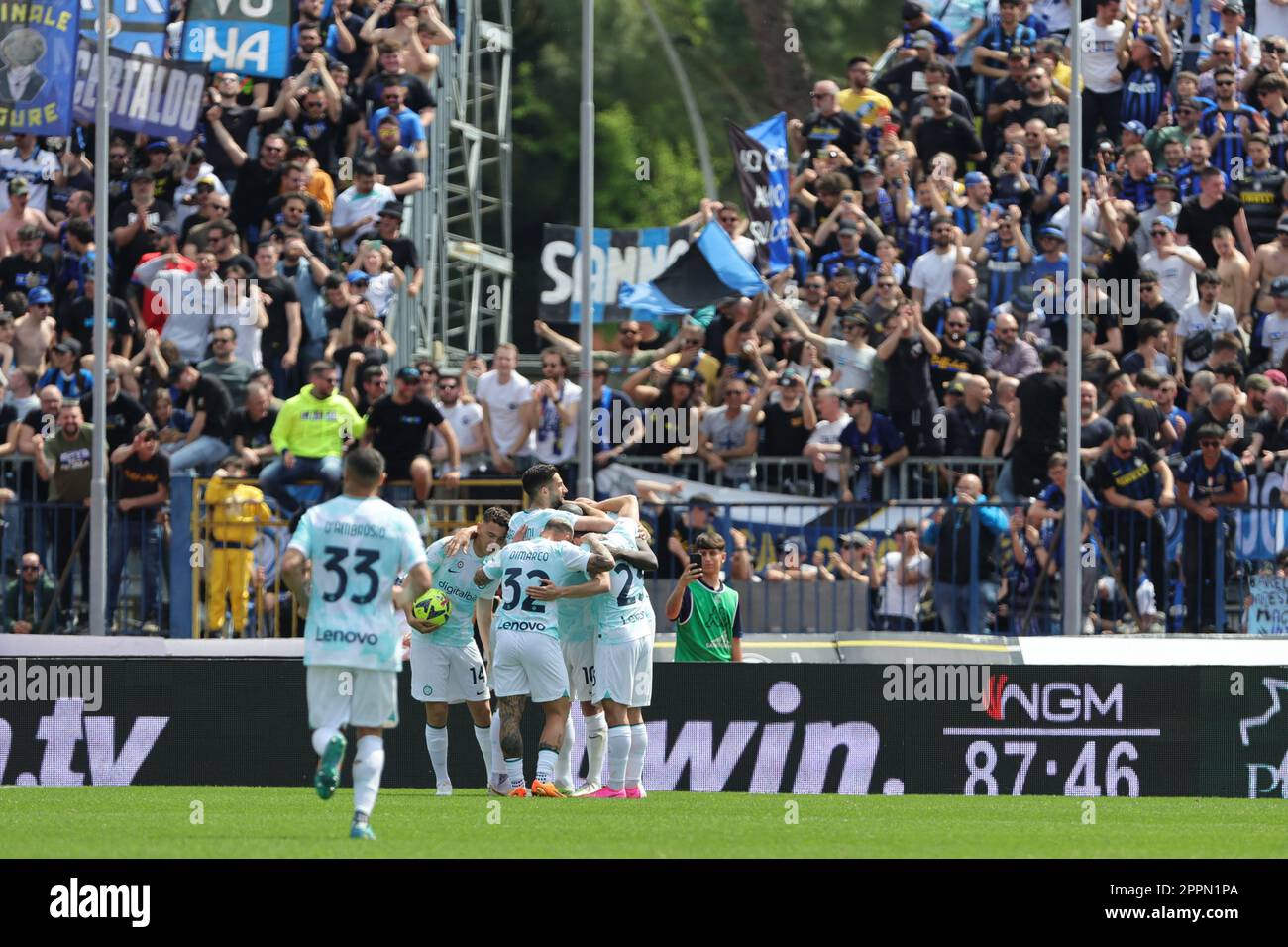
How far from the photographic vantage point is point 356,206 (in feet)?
84.7

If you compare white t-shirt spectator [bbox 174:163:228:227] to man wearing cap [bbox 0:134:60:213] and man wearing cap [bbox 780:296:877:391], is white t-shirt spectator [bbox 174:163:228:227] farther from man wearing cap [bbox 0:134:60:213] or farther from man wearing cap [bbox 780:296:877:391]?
man wearing cap [bbox 780:296:877:391]

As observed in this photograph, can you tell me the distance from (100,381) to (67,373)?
5.72ft

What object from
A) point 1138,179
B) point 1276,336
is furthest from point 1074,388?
point 1138,179

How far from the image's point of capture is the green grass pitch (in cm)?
1300

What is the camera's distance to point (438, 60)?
28969 mm

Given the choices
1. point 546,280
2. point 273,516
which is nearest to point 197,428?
point 273,516

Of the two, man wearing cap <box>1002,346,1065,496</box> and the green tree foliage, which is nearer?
man wearing cap <box>1002,346,1065,496</box>

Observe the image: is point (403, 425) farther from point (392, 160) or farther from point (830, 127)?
point (830, 127)

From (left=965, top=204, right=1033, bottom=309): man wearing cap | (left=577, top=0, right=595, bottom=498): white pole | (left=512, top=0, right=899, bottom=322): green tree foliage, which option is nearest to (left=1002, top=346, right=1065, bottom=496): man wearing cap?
(left=965, top=204, right=1033, bottom=309): man wearing cap

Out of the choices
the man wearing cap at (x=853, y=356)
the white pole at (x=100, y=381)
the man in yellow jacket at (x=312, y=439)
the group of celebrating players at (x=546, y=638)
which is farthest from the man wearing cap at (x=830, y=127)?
the group of celebrating players at (x=546, y=638)

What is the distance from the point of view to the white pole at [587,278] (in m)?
21.9

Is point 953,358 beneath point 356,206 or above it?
beneath

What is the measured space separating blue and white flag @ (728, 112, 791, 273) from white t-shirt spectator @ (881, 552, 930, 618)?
4.41 meters

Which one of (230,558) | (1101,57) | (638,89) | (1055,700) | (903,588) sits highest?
(638,89)
